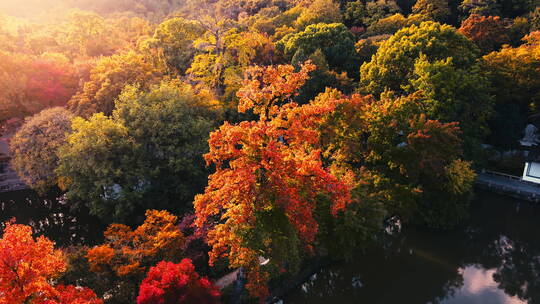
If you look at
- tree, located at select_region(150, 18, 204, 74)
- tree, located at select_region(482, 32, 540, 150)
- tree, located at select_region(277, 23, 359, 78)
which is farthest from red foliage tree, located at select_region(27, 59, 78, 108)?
tree, located at select_region(482, 32, 540, 150)

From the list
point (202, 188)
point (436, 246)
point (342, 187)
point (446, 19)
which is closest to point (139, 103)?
point (202, 188)

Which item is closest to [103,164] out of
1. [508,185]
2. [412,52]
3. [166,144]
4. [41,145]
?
[166,144]

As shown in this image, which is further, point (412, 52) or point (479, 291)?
point (412, 52)

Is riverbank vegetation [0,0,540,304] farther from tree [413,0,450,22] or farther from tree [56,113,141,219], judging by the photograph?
tree [413,0,450,22]

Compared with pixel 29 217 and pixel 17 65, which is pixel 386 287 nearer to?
pixel 29 217

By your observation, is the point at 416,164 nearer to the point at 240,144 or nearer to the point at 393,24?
the point at 240,144

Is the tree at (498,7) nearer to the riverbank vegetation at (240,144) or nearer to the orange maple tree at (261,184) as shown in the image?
the riverbank vegetation at (240,144)
